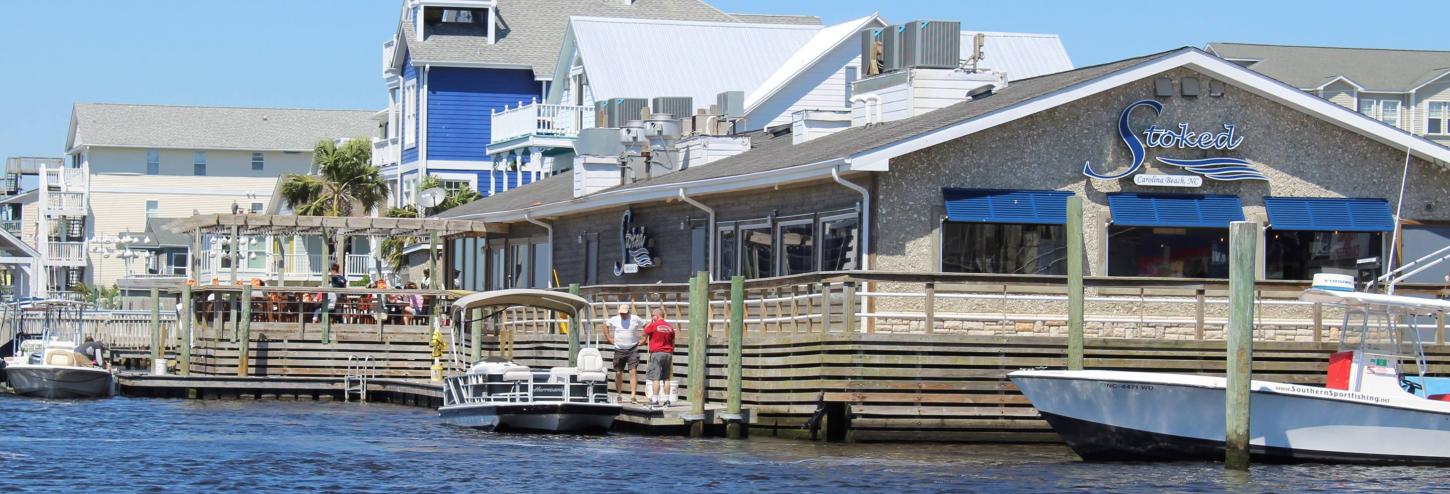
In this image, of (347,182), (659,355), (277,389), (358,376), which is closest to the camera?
(659,355)

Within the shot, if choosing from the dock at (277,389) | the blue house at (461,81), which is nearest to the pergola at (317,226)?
the dock at (277,389)

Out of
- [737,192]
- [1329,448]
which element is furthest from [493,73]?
[1329,448]

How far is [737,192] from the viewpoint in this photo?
3194 cm

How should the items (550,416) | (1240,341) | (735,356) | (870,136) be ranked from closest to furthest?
1. (1240,341)
2. (735,356)
3. (550,416)
4. (870,136)

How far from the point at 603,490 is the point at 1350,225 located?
43.4 feet

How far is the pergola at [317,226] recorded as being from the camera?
38.2 metres

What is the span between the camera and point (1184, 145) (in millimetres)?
28812

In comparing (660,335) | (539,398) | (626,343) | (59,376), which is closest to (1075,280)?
(660,335)

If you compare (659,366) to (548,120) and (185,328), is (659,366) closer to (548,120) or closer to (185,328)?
(185,328)

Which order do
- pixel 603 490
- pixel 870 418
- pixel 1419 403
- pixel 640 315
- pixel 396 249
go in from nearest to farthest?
1. pixel 603 490
2. pixel 1419 403
3. pixel 870 418
4. pixel 640 315
5. pixel 396 249

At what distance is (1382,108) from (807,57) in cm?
3062

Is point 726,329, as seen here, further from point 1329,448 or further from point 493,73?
point 493,73

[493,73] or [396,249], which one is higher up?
[493,73]

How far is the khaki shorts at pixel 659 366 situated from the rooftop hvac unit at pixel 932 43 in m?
7.26
